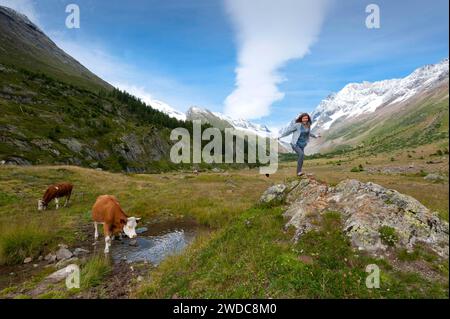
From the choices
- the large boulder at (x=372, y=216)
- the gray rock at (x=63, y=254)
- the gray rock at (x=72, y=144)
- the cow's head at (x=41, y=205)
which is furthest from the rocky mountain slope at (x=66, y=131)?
the large boulder at (x=372, y=216)

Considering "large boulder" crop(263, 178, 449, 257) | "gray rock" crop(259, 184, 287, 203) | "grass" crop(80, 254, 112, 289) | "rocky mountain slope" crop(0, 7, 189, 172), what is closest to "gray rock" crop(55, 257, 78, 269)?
"grass" crop(80, 254, 112, 289)

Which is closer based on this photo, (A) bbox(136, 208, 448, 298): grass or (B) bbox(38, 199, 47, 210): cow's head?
(A) bbox(136, 208, 448, 298): grass

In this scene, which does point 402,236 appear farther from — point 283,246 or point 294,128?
point 294,128

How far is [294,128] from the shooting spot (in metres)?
16.9

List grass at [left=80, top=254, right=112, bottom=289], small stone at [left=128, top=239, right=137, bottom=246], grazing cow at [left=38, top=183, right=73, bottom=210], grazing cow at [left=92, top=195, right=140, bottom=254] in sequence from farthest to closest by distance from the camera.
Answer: grazing cow at [left=38, top=183, right=73, bottom=210] < small stone at [left=128, top=239, right=137, bottom=246] < grazing cow at [left=92, top=195, right=140, bottom=254] < grass at [left=80, top=254, right=112, bottom=289]

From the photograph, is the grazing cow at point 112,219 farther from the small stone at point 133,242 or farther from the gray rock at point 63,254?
the gray rock at point 63,254

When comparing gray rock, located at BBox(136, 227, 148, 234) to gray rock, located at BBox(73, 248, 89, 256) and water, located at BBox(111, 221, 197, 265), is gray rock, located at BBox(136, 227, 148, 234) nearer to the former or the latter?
water, located at BBox(111, 221, 197, 265)

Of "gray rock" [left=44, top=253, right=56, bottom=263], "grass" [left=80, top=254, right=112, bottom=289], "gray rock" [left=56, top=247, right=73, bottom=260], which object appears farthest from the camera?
"gray rock" [left=56, top=247, right=73, bottom=260]

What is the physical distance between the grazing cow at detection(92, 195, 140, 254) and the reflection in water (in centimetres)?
79

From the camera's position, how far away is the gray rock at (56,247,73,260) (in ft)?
49.2

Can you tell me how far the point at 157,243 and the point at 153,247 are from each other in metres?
0.78
